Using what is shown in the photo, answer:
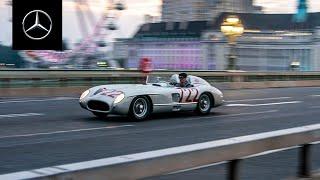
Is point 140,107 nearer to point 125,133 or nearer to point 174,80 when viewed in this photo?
point 174,80

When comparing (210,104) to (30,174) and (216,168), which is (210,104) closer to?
(216,168)

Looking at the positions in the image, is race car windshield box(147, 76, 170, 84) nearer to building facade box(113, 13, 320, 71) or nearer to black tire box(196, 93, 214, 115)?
black tire box(196, 93, 214, 115)

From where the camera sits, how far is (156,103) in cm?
1477

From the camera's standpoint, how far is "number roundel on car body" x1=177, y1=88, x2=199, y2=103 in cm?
1562

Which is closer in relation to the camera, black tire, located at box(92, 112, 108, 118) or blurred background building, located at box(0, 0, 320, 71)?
black tire, located at box(92, 112, 108, 118)

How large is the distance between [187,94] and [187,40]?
300ft

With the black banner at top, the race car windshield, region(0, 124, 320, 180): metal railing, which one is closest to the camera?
region(0, 124, 320, 180): metal railing

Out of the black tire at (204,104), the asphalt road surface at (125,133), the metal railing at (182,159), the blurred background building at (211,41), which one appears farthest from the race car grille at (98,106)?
the blurred background building at (211,41)

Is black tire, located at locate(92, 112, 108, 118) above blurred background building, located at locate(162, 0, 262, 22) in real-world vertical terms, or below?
below

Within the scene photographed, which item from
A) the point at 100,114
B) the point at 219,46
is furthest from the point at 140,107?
the point at 219,46

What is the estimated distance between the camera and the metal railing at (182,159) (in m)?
3.78

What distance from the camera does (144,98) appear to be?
14.5 metres

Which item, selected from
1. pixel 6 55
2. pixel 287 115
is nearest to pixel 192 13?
pixel 6 55

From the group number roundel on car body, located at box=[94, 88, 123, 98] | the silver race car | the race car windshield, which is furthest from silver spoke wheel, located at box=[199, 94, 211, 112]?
number roundel on car body, located at box=[94, 88, 123, 98]
